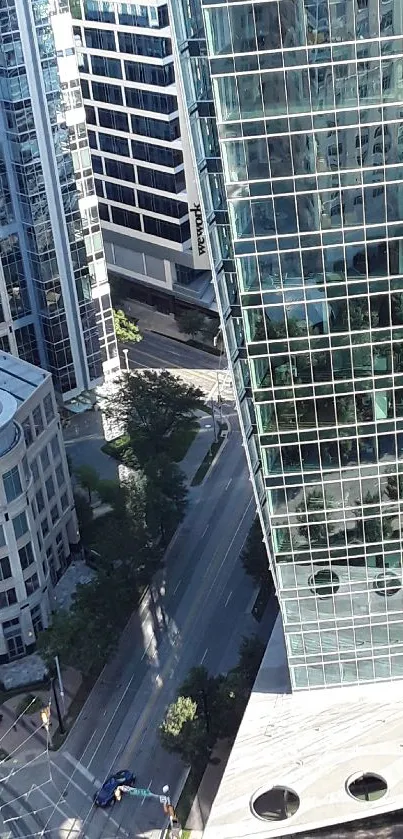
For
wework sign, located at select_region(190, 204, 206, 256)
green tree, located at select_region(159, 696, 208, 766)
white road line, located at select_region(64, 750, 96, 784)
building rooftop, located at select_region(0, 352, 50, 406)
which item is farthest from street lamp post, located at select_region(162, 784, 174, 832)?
wework sign, located at select_region(190, 204, 206, 256)

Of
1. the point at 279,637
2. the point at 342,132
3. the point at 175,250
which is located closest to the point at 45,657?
the point at 279,637

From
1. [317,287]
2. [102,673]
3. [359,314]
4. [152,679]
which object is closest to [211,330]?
[102,673]

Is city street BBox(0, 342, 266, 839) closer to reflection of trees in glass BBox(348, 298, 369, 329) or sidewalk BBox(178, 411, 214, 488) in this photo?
sidewalk BBox(178, 411, 214, 488)

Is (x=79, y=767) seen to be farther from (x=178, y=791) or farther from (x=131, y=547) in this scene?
(x=131, y=547)

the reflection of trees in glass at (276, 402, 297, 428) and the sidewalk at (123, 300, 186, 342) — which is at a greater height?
the reflection of trees in glass at (276, 402, 297, 428)

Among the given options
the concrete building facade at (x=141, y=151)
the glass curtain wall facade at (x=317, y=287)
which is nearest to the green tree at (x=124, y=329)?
the concrete building facade at (x=141, y=151)

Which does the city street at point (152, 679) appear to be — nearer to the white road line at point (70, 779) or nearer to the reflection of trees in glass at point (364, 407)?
the white road line at point (70, 779)

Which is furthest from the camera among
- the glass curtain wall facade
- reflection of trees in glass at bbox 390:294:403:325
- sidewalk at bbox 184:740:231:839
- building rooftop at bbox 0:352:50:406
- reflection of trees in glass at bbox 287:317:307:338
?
building rooftop at bbox 0:352:50:406
